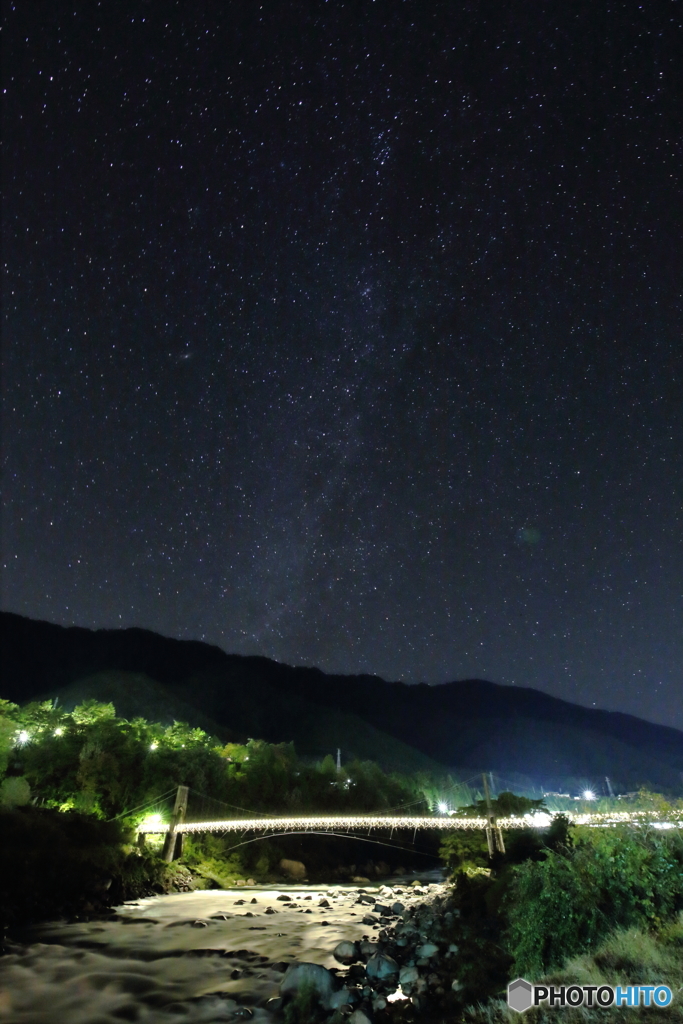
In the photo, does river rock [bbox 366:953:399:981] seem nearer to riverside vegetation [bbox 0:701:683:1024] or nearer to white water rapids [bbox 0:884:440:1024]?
riverside vegetation [bbox 0:701:683:1024]

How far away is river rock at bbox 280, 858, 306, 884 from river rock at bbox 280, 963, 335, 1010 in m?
50.1

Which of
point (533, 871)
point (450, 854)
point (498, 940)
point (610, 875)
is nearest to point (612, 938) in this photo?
point (610, 875)

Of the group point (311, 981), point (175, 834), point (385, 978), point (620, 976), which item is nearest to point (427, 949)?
point (385, 978)

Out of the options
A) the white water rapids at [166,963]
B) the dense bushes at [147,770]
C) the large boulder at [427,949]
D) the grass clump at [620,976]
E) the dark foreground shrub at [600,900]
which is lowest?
the white water rapids at [166,963]

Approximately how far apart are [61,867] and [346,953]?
65.3 feet

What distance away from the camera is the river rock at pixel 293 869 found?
57.8 meters

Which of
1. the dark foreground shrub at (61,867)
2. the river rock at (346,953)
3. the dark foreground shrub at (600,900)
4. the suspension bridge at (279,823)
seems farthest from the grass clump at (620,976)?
the suspension bridge at (279,823)

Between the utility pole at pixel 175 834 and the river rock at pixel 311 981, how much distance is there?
38984 mm

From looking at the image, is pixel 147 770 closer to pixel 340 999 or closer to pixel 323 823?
pixel 323 823

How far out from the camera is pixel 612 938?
11422 mm

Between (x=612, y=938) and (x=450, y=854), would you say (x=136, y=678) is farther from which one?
(x=612, y=938)

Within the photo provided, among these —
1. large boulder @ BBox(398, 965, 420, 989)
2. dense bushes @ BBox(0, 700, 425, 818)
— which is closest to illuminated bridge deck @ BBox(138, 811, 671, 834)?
dense bushes @ BBox(0, 700, 425, 818)

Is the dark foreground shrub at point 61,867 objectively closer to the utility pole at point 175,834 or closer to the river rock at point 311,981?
the utility pole at point 175,834

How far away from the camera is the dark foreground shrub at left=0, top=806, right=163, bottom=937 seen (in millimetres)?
26172
